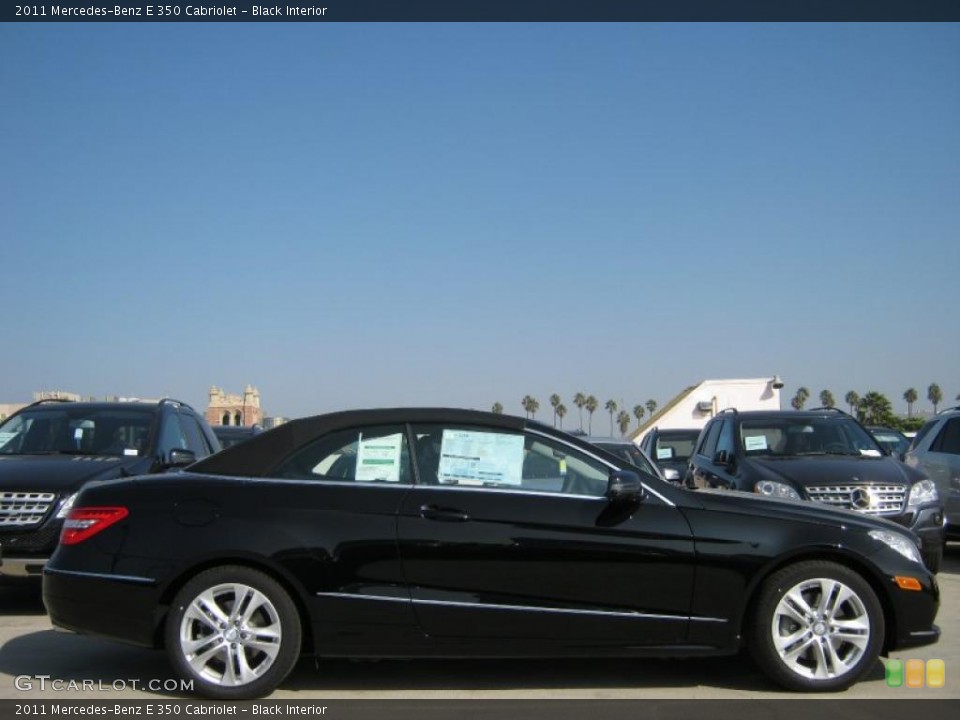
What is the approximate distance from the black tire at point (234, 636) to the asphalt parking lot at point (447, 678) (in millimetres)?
233

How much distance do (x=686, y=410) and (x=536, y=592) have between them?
22.0 m

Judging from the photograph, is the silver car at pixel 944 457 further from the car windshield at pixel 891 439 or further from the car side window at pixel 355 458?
the car side window at pixel 355 458

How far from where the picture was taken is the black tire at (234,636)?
555cm

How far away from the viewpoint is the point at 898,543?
602cm

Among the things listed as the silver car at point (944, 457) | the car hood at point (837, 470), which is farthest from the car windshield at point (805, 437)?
the silver car at point (944, 457)

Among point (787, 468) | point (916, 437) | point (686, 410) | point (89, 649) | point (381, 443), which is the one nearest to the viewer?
point (381, 443)

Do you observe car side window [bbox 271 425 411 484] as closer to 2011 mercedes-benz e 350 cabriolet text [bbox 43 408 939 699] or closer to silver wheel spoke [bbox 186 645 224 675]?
2011 mercedes-benz e 350 cabriolet text [bbox 43 408 939 699]

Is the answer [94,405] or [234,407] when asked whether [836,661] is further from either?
[234,407]

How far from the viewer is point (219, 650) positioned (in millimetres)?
5562

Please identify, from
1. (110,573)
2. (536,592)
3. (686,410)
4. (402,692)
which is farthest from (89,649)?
(686,410)

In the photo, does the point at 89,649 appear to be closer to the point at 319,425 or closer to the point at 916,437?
the point at 319,425

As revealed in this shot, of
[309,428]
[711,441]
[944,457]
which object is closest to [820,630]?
[309,428]

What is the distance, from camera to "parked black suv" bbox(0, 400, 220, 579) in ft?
26.4

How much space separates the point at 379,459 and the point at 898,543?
3.00 meters
